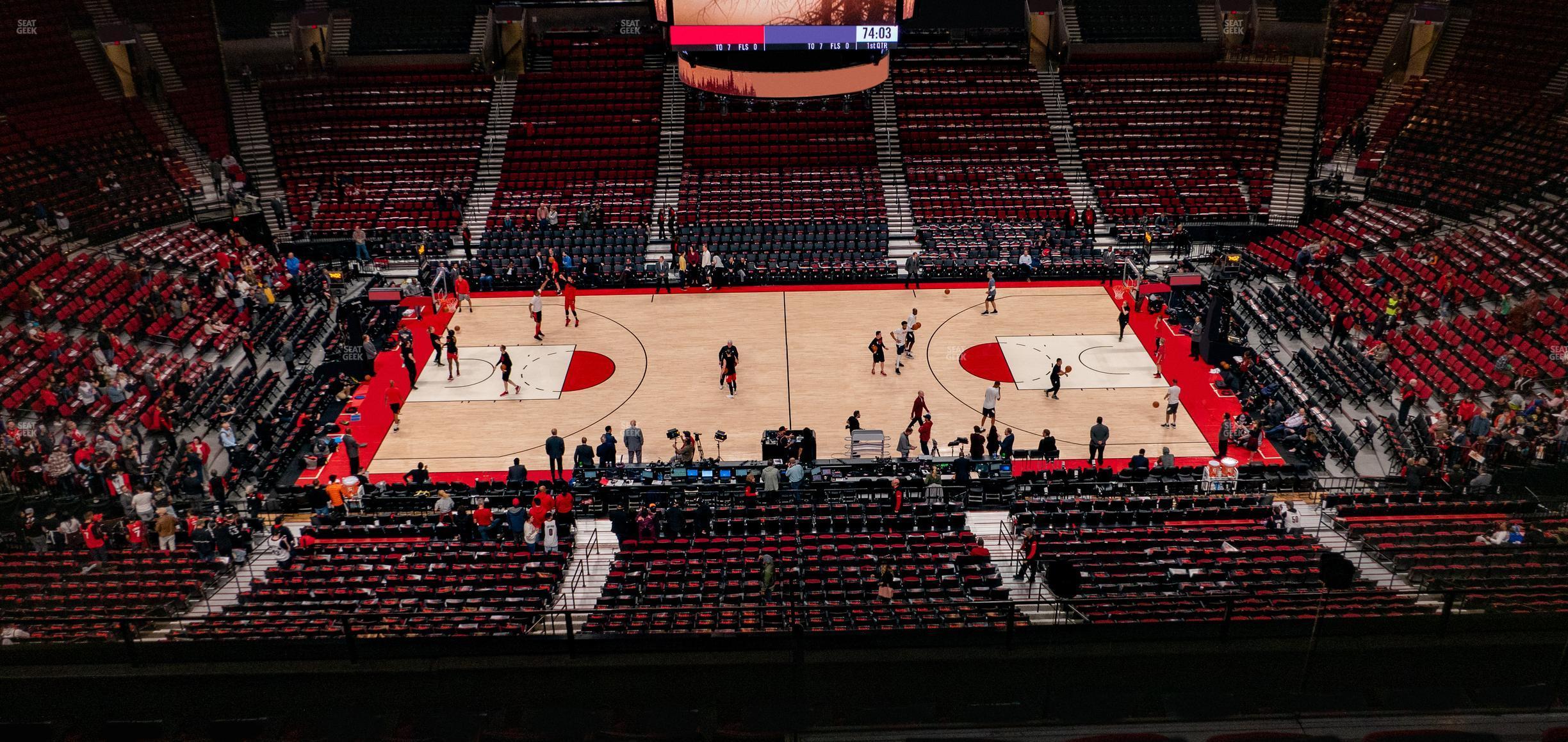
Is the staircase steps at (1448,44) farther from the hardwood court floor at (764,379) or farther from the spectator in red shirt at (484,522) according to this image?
the spectator in red shirt at (484,522)

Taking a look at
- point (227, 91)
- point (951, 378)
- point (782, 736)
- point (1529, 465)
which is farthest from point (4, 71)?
point (1529, 465)

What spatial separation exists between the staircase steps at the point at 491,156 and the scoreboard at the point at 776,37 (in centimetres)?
1152

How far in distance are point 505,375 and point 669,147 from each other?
16.6 metres

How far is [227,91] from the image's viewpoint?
4044cm

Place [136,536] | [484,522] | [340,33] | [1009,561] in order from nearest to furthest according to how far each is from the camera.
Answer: [1009,561] → [136,536] → [484,522] → [340,33]

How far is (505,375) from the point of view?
87.1 ft

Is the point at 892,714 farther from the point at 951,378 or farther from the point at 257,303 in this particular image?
the point at 257,303

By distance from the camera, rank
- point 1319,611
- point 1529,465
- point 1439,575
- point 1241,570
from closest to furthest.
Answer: point 1319,611 → point 1439,575 → point 1241,570 → point 1529,465

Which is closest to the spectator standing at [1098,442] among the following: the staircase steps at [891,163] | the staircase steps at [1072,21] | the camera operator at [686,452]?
the camera operator at [686,452]

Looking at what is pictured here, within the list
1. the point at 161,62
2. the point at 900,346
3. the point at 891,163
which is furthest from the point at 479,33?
the point at 900,346

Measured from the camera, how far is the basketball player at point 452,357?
27.1 metres

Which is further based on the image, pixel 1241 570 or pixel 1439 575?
pixel 1241 570

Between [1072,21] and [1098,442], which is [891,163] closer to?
[1072,21]

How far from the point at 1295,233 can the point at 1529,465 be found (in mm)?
14345
